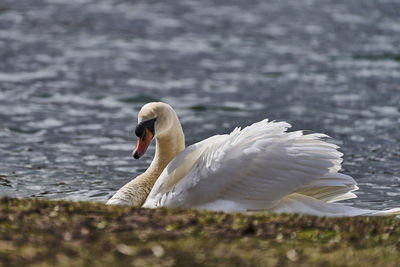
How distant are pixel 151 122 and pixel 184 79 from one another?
27.5ft

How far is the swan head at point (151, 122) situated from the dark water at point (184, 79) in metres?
1.31

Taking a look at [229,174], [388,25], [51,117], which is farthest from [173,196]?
[388,25]

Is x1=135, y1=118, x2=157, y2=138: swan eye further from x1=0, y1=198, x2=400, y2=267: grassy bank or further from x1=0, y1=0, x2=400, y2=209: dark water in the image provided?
x1=0, y1=198, x2=400, y2=267: grassy bank

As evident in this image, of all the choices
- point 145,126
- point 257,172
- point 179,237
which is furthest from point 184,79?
point 179,237

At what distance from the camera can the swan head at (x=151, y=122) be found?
9.12m

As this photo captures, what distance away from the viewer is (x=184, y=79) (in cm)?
1745

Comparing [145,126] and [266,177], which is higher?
[145,126]

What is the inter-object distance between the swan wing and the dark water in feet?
7.13

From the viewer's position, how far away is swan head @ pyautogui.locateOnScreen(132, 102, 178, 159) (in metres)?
9.12

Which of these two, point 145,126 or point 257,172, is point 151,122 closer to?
point 145,126

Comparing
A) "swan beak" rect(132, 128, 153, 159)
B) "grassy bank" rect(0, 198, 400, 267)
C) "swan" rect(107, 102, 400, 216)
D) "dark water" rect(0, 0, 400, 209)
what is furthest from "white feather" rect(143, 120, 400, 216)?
"dark water" rect(0, 0, 400, 209)

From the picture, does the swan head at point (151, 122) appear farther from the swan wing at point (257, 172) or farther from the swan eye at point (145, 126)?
the swan wing at point (257, 172)

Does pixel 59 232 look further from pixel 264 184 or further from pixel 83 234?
pixel 264 184

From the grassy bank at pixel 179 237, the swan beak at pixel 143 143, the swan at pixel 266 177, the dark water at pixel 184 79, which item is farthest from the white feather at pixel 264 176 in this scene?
the dark water at pixel 184 79
